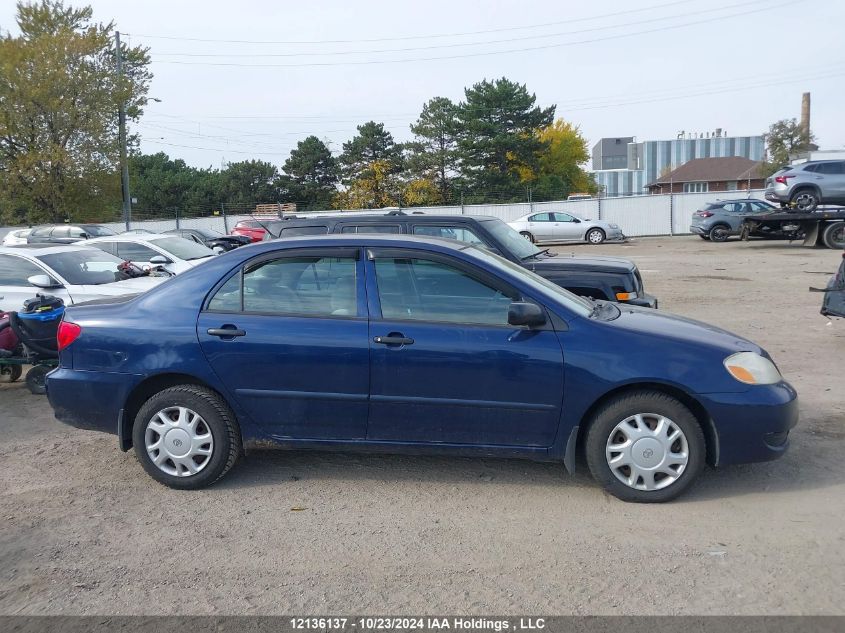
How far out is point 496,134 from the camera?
2141 inches

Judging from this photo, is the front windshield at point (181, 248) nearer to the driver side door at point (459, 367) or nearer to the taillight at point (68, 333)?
the taillight at point (68, 333)

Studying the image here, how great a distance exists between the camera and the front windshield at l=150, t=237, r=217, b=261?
1312 centimetres

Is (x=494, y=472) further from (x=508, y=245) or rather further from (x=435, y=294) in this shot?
(x=508, y=245)

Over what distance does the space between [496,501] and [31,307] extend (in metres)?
5.26

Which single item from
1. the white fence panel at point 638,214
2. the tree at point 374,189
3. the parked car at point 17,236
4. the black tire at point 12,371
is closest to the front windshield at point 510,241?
the black tire at point 12,371

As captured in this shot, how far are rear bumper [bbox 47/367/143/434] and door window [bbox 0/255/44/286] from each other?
4547 mm

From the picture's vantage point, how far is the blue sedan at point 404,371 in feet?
14.6

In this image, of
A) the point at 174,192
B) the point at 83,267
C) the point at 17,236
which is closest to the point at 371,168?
the point at 174,192

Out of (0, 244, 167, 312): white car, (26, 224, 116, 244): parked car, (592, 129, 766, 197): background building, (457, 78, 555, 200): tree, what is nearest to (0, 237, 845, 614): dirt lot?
(0, 244, 167, 312): white car

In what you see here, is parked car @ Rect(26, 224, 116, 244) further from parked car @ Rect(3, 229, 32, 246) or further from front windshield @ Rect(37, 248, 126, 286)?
front windshield @ Rect(37, 248, 126, 286)

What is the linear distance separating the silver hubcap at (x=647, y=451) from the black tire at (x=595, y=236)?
27433 millimetres

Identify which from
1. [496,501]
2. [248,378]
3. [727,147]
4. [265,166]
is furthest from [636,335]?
[727,147]

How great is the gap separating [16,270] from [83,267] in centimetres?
74

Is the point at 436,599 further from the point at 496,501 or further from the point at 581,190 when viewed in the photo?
the point at 581,190
